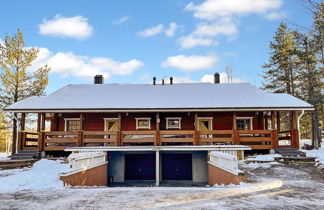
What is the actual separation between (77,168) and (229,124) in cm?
1148

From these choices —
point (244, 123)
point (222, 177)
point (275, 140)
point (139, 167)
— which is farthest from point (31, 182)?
point (244, 123)

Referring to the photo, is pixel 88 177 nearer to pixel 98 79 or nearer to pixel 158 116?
pixel 158 116

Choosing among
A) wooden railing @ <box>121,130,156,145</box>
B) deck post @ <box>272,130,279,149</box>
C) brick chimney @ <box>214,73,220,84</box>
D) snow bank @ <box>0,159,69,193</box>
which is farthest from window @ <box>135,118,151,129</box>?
snow bank @ <box>0,159,69,193</box>

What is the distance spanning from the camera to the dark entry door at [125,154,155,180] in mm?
16516

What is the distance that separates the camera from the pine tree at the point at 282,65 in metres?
27.3

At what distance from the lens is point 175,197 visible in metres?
6.82

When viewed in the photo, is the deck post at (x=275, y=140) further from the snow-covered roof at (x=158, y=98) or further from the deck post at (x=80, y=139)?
the deck post at (x=80, y=139)

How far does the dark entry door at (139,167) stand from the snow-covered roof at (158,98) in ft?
10.9

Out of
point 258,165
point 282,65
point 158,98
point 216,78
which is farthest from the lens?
point 282,65

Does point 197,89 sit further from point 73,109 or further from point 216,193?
point 216,193

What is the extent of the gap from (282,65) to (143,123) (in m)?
17.8

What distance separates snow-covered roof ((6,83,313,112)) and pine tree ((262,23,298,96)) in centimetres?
963

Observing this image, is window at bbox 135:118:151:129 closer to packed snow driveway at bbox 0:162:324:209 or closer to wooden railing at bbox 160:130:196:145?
wooden railing at bbox 160:130:196:145

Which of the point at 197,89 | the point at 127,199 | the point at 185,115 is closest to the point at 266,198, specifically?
the point at 127,199
